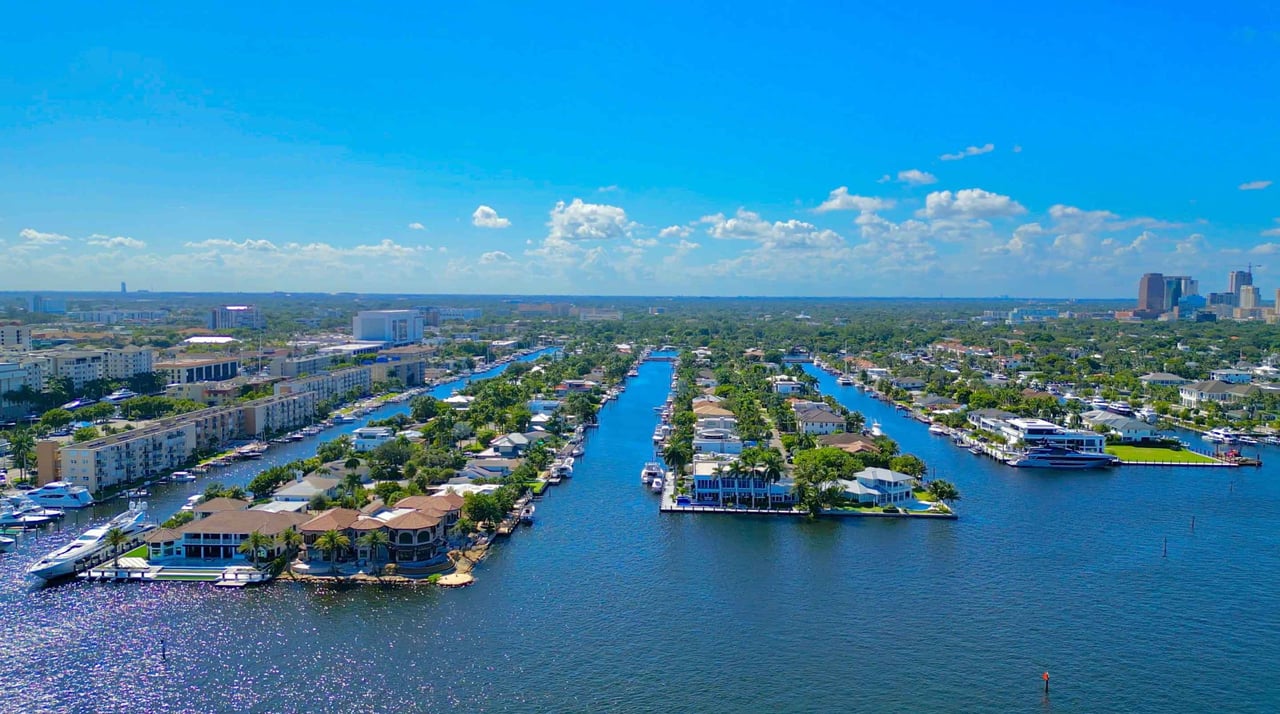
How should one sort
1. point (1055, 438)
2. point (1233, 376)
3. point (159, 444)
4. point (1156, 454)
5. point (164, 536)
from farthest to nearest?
point (1233, 376) < point (1156, 454) < point (1055, 438) < point (159, 444) < point (164, 536)

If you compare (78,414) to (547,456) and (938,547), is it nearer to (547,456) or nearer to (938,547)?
(547,456)

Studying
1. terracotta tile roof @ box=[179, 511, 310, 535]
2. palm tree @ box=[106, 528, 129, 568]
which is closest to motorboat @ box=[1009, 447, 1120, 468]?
terracotta tile roof @ box=[179, 511, 310, 535]

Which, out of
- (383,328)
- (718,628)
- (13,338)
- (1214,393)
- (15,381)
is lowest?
(718,628)

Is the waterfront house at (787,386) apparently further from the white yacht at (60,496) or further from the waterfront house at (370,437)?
the white yacht at (60,496)

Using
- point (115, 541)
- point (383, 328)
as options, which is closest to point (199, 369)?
point (383, 328)

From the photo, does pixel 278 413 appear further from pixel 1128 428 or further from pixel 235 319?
pixel 235 319

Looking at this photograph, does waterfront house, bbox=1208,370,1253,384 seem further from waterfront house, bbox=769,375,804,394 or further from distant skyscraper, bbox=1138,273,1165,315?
distant skyscraper, bbox=1138,273,1165,315

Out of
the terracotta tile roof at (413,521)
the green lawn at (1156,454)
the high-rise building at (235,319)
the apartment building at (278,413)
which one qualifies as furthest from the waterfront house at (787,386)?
the high-rise building at (235,319)

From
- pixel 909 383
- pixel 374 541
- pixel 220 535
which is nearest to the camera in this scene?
pixel 374 541
